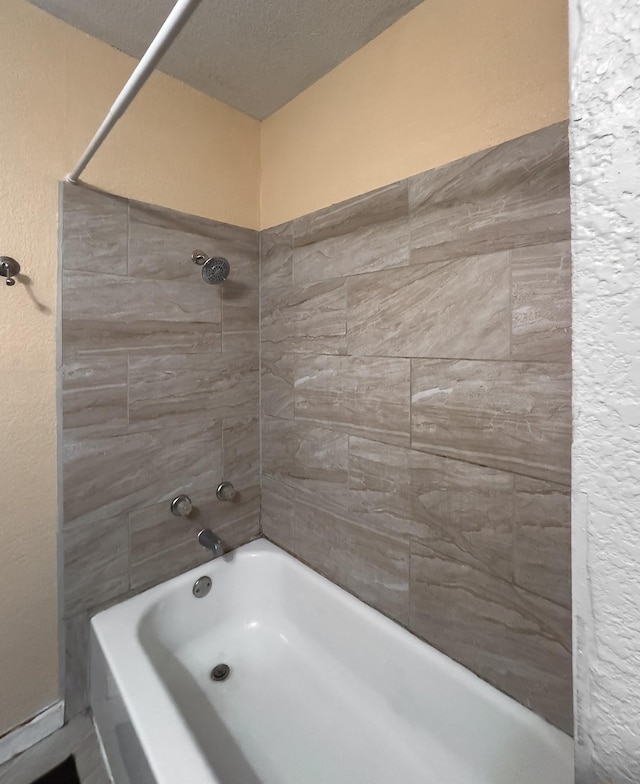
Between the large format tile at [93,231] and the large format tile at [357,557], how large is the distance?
1.16 metres

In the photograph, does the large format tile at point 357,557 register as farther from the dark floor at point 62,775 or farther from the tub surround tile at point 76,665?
the dark floor at point 62,775

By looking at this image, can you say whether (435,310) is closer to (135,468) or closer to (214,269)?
(214,269)

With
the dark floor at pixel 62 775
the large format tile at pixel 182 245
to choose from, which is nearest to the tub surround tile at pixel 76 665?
the dark floor at pixel 62 775

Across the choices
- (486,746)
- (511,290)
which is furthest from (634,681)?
(486,746)

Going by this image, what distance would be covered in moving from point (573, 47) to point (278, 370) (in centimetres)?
142

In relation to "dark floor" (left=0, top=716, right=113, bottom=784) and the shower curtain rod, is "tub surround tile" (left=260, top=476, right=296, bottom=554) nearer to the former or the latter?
"dark floor" (left=0, top=716, right=113, bottom=784)

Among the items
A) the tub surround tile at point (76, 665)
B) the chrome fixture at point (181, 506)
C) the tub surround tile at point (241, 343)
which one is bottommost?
the tub surround tile at point (76, 665)

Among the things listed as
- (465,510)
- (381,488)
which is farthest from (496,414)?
(381,488)

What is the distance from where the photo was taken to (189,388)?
4.87 feet

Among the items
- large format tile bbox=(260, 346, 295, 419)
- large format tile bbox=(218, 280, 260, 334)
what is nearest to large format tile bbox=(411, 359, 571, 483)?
large format tile bbox=(260, 346, 295, 419)

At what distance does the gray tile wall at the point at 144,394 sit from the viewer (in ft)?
4.00

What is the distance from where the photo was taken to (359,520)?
136 cm

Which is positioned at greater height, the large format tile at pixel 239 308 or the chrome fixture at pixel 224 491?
the large format tile at pixel 239 308

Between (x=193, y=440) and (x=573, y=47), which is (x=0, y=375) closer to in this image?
(x=193, y=440)
